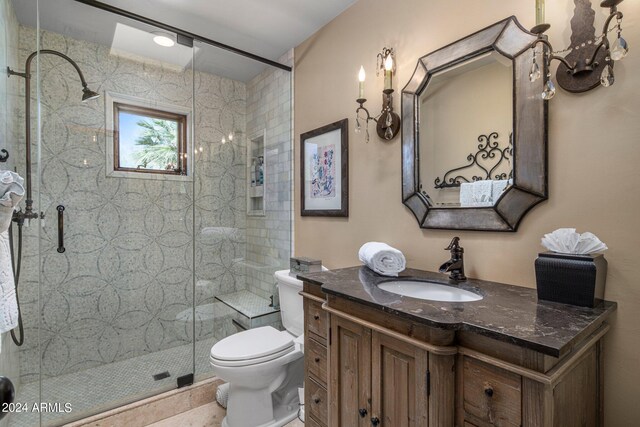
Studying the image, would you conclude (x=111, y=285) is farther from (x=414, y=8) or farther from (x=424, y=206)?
(x=414, y=8)

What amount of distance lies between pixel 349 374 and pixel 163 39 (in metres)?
2.55

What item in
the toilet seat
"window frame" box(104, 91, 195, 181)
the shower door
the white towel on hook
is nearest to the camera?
the white towel on hook

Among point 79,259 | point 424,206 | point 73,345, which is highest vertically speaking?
point 424,206

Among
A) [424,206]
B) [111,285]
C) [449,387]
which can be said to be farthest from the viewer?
[111,285]

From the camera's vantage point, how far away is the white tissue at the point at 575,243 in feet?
3.18

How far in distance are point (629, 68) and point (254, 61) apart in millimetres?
2338

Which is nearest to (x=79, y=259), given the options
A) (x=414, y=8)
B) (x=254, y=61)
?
(x=254, y=61)

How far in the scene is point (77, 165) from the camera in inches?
88.7

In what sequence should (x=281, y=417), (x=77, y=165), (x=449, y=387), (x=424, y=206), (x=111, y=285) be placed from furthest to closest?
(x=111, y=285)
(x=77, y=165)
(x=281, y=417)
(x=424, y=206)
(x=449, y=387)

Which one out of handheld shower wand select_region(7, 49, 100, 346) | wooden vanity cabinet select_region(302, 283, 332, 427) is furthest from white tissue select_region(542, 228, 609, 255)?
handheld shower wand select_region(7, 49, 100, 346)

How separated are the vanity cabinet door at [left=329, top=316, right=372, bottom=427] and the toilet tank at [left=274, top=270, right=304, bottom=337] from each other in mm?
756

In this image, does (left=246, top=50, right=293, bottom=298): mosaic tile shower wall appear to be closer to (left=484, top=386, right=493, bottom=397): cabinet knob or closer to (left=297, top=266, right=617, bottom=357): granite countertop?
(left=297, top=266, right=617, bottom=357): granite countertop

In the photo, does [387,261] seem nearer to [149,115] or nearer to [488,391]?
[488,391]

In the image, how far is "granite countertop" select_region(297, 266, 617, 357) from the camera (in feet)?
2.43
